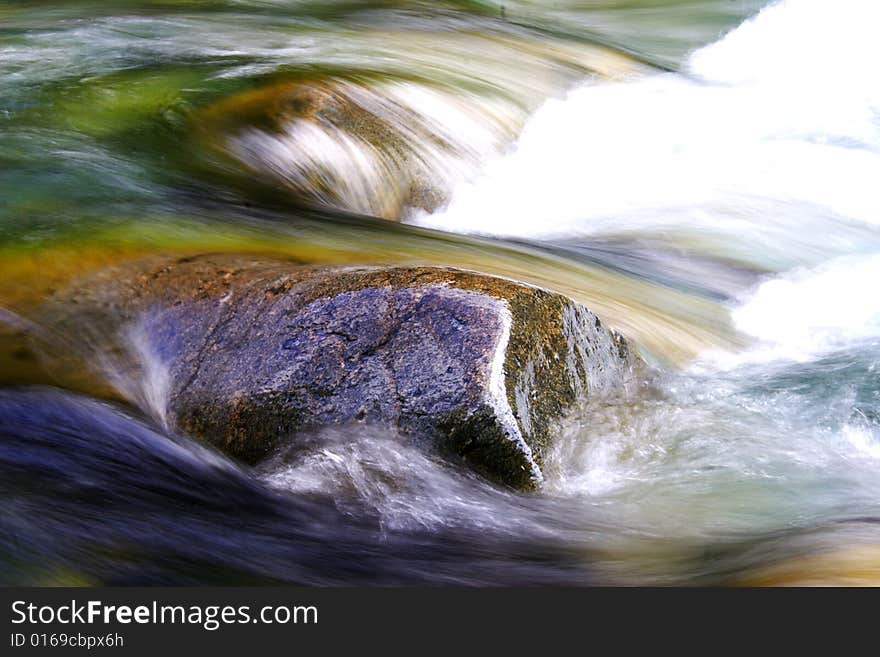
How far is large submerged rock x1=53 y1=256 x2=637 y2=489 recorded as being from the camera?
482 centimetres

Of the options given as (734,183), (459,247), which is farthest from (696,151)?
(459,247)

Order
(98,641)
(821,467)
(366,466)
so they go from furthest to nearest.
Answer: (821,467) < (366,466) < (98,641)

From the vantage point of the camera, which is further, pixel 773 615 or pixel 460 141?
pixel 460 141

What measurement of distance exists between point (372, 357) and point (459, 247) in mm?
1781

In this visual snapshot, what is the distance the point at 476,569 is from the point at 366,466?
637 mm

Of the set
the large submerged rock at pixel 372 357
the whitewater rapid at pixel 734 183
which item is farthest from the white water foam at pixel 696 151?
the large submerged rock at pixel 372 357

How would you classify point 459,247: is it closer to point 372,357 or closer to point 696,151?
point 372,357

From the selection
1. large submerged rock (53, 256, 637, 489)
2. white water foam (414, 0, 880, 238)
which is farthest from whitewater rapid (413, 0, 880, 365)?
large submerged rock (53, 256, 637, 489)

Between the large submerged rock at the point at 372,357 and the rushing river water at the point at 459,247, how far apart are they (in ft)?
0.39

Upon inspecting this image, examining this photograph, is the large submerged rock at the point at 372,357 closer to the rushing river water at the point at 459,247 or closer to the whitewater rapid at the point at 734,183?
the rushing river water at the point at 459,247

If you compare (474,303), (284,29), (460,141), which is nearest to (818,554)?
(474,303)

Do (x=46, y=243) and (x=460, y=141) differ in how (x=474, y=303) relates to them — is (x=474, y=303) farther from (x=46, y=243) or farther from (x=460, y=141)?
(x=460, y=141)

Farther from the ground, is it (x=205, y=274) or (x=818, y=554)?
(x=205, y=274)

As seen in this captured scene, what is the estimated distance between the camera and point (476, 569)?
4449 mm
